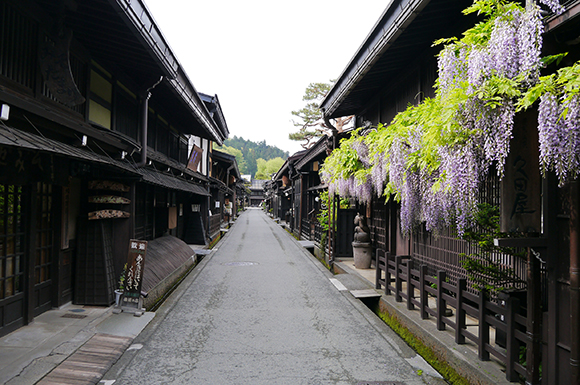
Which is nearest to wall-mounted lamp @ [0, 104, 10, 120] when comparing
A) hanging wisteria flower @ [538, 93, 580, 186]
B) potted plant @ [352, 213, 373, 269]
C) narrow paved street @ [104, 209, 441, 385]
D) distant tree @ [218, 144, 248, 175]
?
narrow paved street @ [104, 209, 441, 385]

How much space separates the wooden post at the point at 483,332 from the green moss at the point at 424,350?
43 cm

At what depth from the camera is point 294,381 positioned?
4.91m

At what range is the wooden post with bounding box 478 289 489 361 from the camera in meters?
4.80

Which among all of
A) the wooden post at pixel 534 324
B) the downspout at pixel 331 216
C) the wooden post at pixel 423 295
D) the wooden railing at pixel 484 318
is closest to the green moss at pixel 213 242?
the downspout at pixel 331 216

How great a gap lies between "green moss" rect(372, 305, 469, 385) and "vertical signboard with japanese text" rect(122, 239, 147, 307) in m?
5.42

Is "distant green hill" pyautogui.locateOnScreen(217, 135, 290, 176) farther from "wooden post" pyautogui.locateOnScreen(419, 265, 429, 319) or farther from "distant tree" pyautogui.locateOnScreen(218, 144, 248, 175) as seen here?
"wooden post" pyautogui.locateOnScreen(419, 265, 429, 319)

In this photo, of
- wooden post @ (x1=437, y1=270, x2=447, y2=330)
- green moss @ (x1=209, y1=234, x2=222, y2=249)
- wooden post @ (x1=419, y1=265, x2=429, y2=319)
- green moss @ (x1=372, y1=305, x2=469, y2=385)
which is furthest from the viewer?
green moss @ (x1=209, y1=234, x2=222, y2=249)

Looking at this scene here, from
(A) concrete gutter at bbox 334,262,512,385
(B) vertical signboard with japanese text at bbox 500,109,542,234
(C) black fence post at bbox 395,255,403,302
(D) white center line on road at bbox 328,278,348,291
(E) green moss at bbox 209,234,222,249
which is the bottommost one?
(E) green moss at bbox 209,234,222,249

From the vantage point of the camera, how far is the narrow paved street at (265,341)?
5.09m

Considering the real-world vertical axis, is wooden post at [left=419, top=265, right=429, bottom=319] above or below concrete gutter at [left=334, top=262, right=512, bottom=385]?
above

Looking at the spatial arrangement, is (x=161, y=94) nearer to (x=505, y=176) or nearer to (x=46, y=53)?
(x=46, y=53)

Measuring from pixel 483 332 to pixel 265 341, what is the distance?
354 centimetres

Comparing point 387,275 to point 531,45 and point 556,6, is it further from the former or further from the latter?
point 556,6

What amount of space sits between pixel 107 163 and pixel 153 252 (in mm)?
5511
